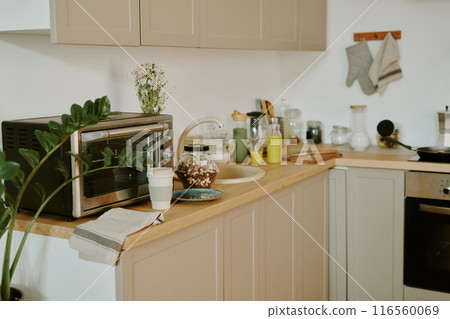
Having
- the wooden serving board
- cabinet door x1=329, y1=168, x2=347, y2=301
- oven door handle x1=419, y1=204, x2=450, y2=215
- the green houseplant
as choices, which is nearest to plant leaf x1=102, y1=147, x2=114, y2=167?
the green houseplant

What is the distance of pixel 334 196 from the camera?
305cm

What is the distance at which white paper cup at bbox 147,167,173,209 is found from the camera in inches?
69.6

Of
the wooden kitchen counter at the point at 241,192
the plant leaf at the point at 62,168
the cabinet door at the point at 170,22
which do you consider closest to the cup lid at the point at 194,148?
the wooden kitchen counter at the point at 241,192

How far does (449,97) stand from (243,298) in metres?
1.87

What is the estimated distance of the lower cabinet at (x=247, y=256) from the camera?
1699mm

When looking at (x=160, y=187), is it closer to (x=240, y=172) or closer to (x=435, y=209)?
(x=240, y=172)

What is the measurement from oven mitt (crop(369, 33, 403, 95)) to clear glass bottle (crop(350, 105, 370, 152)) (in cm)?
18

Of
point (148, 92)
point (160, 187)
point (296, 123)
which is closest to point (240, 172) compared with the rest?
point (148, 92)

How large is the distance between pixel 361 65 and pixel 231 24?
123 centimetres

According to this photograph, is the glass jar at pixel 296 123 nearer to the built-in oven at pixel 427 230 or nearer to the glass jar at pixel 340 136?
the glass jar at pixel 340 136

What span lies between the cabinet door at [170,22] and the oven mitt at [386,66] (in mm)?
1459

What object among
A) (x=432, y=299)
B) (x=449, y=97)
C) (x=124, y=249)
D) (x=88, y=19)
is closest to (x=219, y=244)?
(x=124, y=249)

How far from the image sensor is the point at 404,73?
3.36 m

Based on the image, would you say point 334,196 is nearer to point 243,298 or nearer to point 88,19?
point 243,298
